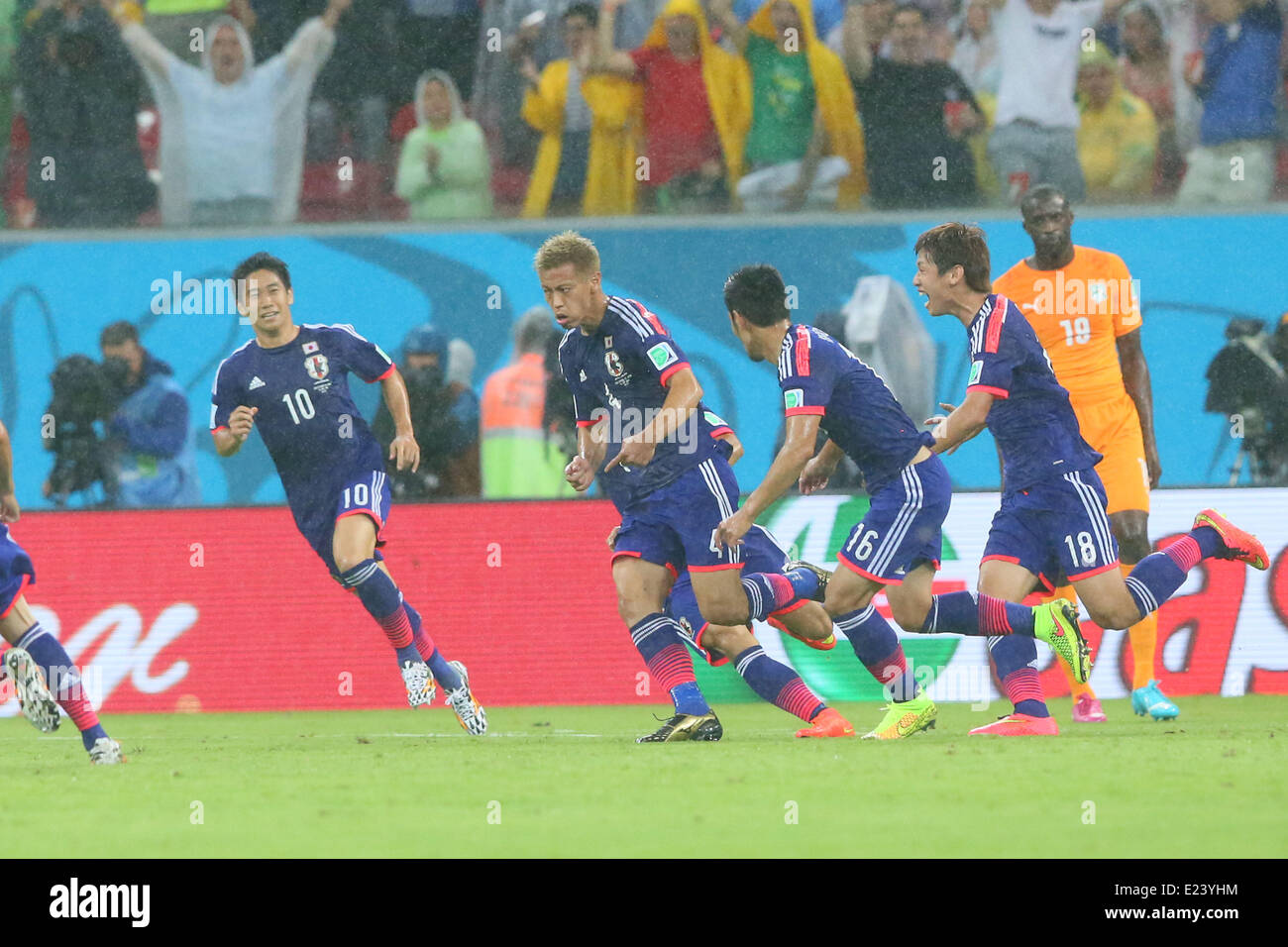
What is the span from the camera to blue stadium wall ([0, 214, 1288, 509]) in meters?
13.4

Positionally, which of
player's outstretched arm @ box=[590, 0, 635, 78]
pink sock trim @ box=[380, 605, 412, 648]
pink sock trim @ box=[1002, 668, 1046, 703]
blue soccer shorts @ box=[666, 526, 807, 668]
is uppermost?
player's outstretched arm @ box=[590, 0, 635, 78]

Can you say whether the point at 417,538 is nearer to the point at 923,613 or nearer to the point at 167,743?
the point at 167,743

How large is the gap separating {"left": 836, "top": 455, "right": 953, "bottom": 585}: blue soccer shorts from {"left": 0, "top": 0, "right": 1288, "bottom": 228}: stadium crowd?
5963mm

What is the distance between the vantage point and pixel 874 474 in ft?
26.1

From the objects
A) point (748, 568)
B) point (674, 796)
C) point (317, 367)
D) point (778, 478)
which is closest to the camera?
point (674, 796)

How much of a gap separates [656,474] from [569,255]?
37.9 inches

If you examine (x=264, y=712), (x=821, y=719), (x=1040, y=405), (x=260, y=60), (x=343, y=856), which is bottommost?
(x=264, y=712)

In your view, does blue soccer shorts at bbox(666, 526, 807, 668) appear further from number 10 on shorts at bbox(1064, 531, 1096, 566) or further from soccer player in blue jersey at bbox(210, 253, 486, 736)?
number 10 on shorts at bbox(1064, 531, 1096, 566)

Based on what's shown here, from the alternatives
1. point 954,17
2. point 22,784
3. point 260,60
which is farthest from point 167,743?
point 954,17

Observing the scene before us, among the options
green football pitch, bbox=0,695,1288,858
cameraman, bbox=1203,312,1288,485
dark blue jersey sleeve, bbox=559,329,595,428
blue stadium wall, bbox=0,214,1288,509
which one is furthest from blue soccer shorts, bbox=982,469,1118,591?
blue stadium wall, bbox=0,214,1288,509

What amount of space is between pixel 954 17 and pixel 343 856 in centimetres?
1030

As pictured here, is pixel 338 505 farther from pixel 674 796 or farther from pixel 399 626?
pixel 674 796

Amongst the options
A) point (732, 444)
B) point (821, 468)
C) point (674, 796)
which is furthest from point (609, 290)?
point (674, 796)

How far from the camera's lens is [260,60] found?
14.2 metres
